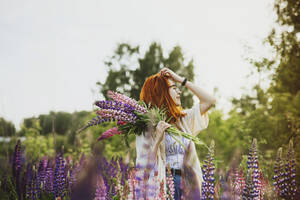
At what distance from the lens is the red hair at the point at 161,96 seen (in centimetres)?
309

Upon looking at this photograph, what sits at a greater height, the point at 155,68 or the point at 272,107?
the point at 155,68

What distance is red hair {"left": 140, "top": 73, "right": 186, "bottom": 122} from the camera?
3.09m

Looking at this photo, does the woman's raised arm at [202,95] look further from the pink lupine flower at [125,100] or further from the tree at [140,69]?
the tree at [140,69]

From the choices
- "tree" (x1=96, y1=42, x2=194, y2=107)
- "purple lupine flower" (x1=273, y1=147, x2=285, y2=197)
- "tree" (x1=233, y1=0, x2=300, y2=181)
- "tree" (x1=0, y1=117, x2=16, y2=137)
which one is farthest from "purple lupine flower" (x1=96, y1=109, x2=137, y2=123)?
"tree" (x1=96, y1=42, x2=194, y2=107)

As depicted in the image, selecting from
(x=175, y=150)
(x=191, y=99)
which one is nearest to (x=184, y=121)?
(x=175, y=150)

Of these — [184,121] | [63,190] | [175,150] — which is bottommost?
[63,190]

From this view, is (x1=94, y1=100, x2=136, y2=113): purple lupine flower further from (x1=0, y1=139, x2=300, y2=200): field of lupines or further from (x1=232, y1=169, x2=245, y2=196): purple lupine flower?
(x1=232, y1=169, x2=245, y2=196): purple lupine flower

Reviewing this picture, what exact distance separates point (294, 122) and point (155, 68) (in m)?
11.9

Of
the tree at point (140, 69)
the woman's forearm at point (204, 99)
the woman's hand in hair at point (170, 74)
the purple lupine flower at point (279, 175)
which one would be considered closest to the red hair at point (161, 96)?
the woman's hand in hair at point (170, 74)

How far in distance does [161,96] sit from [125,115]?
673mm

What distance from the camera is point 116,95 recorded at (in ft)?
8.69

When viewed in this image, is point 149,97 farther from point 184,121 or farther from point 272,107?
point 272,107

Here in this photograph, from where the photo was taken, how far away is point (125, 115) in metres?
2.59

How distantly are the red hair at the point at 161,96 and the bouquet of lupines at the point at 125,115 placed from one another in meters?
0.25
